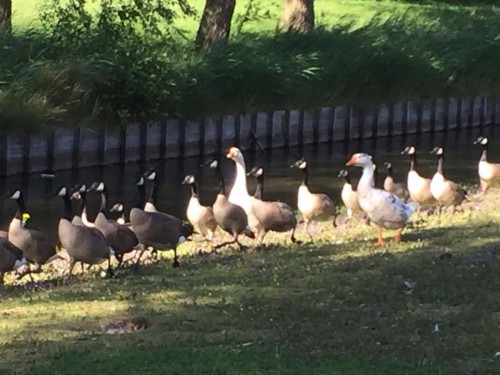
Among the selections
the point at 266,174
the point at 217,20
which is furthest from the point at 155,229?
the point at 217,20

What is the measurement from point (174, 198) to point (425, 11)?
95.2 ft

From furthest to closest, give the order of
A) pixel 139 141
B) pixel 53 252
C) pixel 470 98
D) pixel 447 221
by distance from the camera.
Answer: pixel 470 98
pixel 139 141
pixel 447 221
pixel 53 252

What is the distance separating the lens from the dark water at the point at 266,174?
22.3 m

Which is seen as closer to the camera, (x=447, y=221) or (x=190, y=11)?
(x=447, y=221)

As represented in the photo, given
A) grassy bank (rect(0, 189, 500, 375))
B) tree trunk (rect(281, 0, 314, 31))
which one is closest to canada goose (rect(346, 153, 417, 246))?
grassy bank (rect(0, 189, 500, 375))

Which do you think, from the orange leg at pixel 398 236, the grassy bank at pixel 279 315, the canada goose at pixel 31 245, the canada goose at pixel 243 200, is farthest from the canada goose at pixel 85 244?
the orange leg at pixel 398 236

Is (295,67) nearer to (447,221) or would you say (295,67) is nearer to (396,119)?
(396,119)

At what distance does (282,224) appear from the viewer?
49.3 ft

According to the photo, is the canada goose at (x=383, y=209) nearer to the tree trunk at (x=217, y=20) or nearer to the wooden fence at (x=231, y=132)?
the wooden fence at (x=231, y=132)

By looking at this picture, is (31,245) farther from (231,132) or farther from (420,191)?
(231,132)

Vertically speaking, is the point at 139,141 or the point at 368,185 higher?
the point at 368,185

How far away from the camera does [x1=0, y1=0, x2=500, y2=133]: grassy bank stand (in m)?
26.8

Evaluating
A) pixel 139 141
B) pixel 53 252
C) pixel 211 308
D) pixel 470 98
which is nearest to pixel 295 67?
pixel 139 141

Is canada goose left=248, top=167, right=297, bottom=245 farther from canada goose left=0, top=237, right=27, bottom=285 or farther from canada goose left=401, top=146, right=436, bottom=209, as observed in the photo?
canada goose left=401, top=146, right=436, bottom=209
